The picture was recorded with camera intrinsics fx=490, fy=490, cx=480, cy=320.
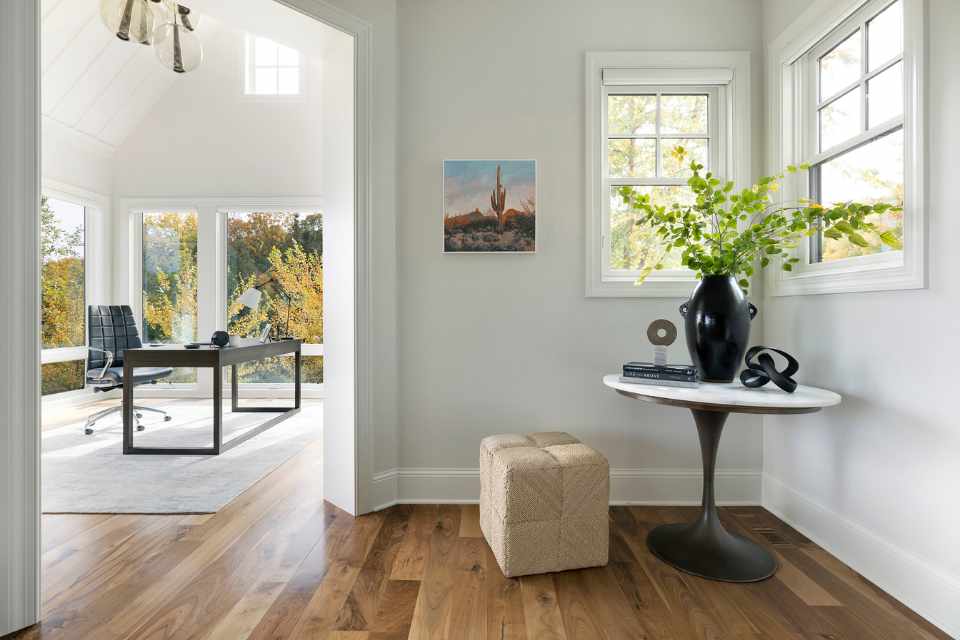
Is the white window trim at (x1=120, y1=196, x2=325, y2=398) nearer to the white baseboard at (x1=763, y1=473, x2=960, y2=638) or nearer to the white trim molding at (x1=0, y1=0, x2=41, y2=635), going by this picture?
the white trim molding at (x1=0, y1=0, x2=41, y2=635)

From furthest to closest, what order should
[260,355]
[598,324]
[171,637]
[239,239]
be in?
[239,239] < [260,355] < [598,324] < [171,637]

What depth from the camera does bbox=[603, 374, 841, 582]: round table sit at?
1.67 metres

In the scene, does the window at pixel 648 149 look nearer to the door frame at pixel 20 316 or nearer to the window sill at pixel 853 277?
the window sill at pixel 853 277

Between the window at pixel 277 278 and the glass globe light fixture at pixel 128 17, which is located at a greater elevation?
the glass globe light fixture at pixel 128 17

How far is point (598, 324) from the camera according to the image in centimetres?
259

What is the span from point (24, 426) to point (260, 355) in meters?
2.64

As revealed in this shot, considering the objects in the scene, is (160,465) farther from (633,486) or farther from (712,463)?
(712,463)

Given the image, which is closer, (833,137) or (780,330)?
(833,137)

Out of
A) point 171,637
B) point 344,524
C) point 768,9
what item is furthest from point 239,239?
point 768,9

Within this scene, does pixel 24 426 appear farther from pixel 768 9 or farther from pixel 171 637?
pixel 768 9

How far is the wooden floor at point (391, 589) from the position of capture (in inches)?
60.0

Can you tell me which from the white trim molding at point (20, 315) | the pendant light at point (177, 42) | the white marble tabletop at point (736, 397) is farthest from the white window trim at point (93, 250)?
the white marble tabletop at point (736, 397)

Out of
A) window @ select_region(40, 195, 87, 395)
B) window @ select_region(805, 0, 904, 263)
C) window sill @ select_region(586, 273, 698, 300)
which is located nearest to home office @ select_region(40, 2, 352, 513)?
window @ select_region(40, 195, 87, 395)

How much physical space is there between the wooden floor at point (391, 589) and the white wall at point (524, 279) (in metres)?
0.36
